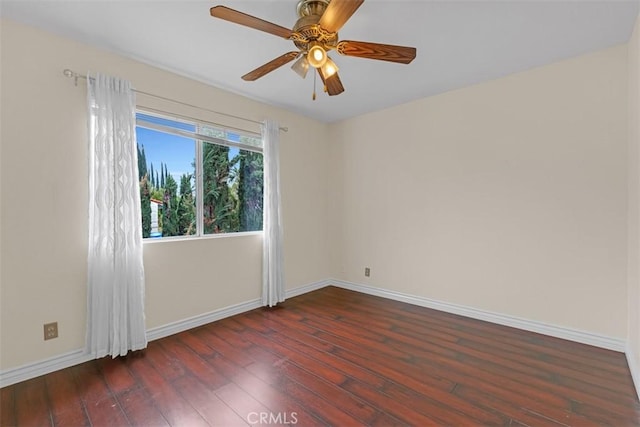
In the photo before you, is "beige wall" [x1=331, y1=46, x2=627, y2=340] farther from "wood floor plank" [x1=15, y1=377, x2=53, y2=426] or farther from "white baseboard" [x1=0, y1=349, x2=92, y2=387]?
"wood floor plank" [x1=15, y1=377, x2=53, y2=426]

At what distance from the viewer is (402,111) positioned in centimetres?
362

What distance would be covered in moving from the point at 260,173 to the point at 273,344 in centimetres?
202

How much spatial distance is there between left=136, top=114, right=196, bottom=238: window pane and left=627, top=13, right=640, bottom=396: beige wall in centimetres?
364

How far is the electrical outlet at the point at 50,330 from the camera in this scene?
209 cm

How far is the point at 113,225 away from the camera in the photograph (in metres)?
2.29

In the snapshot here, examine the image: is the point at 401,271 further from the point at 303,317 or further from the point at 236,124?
the point at 236,124

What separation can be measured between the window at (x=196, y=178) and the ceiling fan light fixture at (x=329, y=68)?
169cm

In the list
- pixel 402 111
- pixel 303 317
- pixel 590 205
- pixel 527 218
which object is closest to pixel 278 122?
pixel 402 111

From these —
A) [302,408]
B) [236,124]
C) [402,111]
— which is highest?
[402,111]

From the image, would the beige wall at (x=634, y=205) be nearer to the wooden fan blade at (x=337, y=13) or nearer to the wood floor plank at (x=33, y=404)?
the wooden fan blade at (x=337, y=13)

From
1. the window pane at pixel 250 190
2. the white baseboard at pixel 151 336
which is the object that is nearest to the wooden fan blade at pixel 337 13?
the window pane at pixel 250 190

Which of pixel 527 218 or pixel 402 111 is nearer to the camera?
pixel 527 218

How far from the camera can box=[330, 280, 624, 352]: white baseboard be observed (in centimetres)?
240

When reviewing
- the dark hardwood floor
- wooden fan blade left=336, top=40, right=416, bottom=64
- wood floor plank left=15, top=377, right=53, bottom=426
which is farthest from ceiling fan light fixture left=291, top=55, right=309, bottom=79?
wood floor plank left=15, top=377, right=53, bottom=426
